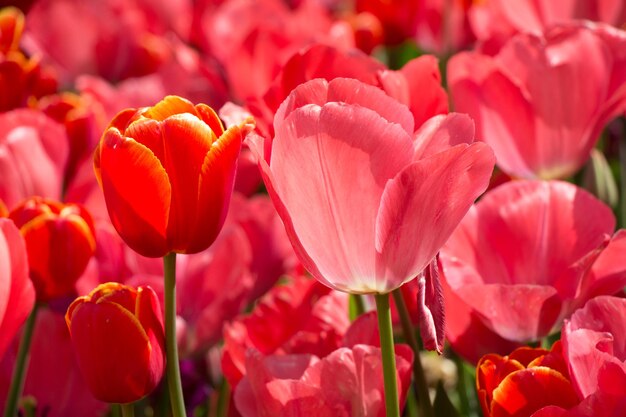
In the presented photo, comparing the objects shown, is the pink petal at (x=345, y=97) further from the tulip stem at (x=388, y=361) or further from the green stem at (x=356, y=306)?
the green stem at (x=356, y=306)

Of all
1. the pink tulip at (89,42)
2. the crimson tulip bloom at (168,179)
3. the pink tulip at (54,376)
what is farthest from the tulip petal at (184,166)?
the pink tulip at (89,42)

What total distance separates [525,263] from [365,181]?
0.18 m

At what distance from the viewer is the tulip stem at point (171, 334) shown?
1.74ft

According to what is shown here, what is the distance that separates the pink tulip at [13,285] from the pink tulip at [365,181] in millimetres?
142

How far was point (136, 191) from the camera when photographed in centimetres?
52

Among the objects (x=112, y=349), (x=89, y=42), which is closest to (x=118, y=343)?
(x=112, y=349)

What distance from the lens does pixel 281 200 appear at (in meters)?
0.51

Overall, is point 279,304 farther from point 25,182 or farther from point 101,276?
point 25,182

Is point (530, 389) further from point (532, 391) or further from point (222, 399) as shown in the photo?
point (222, 399)

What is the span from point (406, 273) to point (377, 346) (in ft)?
0.26

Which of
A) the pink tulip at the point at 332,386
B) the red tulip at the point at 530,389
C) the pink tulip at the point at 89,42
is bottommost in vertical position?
the pink tulip at the point at 89,42

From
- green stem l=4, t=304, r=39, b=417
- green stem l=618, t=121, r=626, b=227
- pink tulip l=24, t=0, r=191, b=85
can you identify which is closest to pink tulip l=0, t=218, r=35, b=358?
green stem l=4, t=304, r=39, b=417

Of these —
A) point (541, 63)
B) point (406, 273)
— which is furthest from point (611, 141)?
point (406, 273)

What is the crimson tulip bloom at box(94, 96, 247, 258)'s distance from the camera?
0.52 metres
